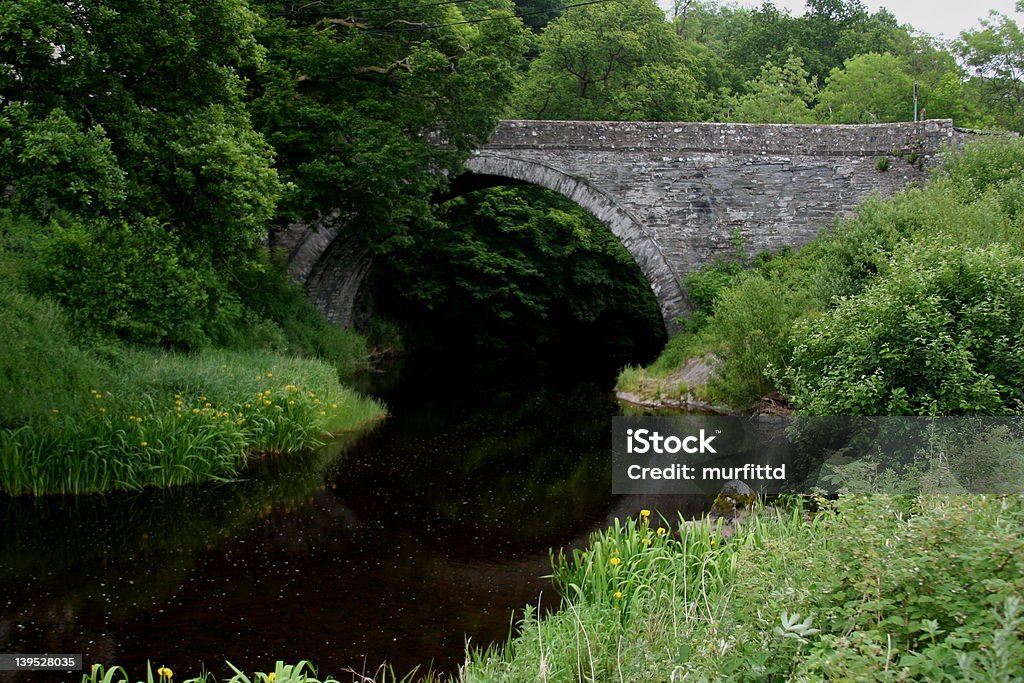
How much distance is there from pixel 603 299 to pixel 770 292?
47.5 feet

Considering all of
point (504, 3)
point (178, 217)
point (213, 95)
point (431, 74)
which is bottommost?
point (178, 217)

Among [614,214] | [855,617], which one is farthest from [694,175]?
[855,617]

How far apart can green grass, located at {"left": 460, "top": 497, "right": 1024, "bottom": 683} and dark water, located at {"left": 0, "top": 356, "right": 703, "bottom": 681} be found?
1.45m

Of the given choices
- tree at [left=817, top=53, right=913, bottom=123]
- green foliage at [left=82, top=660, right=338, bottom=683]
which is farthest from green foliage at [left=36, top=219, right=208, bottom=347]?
tree at [left=817, top=53, right=913, bottom=123]

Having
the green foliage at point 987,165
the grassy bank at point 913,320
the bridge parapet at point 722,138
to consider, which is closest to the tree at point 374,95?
the bridge parapet at point 722,138

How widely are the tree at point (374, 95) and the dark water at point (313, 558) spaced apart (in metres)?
4.85

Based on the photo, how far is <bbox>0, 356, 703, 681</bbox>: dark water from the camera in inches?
237

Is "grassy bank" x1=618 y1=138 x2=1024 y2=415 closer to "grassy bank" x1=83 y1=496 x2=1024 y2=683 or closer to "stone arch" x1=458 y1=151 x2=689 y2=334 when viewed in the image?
"grassy bank" x1=83 y1=496 x2=1024 y2=683

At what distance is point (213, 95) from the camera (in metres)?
9.77

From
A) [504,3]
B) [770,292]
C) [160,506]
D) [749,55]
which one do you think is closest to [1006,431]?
[770,292]

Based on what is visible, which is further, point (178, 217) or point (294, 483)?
point (294, 483)

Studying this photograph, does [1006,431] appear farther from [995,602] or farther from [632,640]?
[995,602]

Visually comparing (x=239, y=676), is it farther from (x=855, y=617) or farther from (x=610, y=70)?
(x=610, y=70)

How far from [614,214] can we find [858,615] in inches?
615
